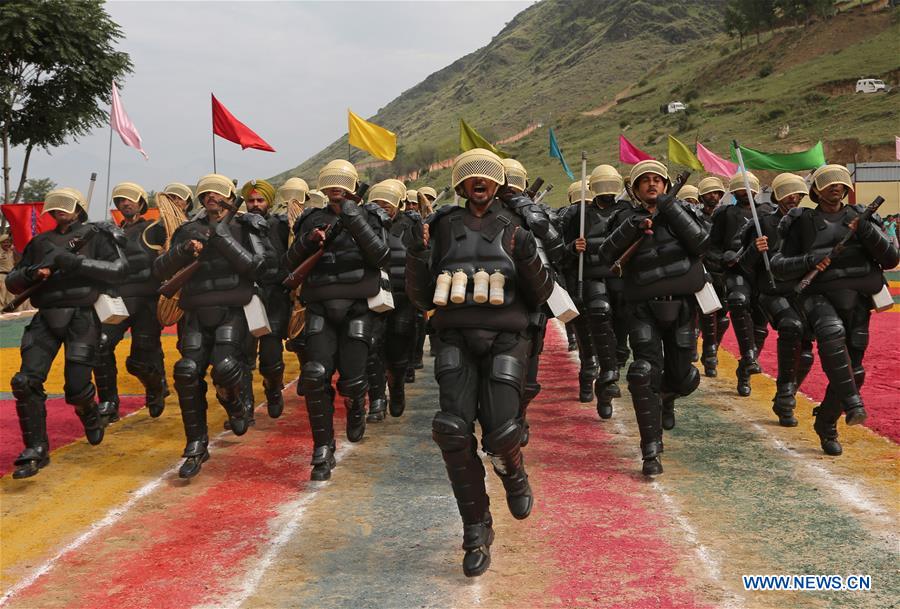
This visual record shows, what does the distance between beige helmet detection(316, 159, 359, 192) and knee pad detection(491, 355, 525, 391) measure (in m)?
2.91

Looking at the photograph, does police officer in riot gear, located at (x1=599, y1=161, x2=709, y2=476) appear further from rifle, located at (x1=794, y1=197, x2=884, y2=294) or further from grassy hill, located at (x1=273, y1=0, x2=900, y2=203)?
grassy hill, located at (x1=273, y1=0, x2=900, y2=203)

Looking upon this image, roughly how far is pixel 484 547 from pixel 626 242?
125 inches

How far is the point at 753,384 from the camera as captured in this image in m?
10.5

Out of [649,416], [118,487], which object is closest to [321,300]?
[118,487]

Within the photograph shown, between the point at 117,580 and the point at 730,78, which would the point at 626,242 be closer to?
the point at 117,580

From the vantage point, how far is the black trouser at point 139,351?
9109 mm

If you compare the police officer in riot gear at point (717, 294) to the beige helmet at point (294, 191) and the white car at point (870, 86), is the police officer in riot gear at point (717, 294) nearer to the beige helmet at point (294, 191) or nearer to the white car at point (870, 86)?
the beige helmet at point (294, 191)

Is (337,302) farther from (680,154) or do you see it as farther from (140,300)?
(680,154)

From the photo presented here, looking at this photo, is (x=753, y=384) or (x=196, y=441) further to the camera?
(x=753, y=384)

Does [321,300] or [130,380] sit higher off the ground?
[321,300]

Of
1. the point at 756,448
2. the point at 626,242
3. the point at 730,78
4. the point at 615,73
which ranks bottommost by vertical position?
the point at 756,448

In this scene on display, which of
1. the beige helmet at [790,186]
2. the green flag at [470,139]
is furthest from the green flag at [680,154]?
the beige helmet at [790,186]

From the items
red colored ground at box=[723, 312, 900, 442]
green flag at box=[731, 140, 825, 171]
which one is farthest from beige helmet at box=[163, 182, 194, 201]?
green flag at box=[731, 140, 825, 171]

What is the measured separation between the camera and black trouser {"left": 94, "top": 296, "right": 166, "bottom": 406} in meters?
9.11
